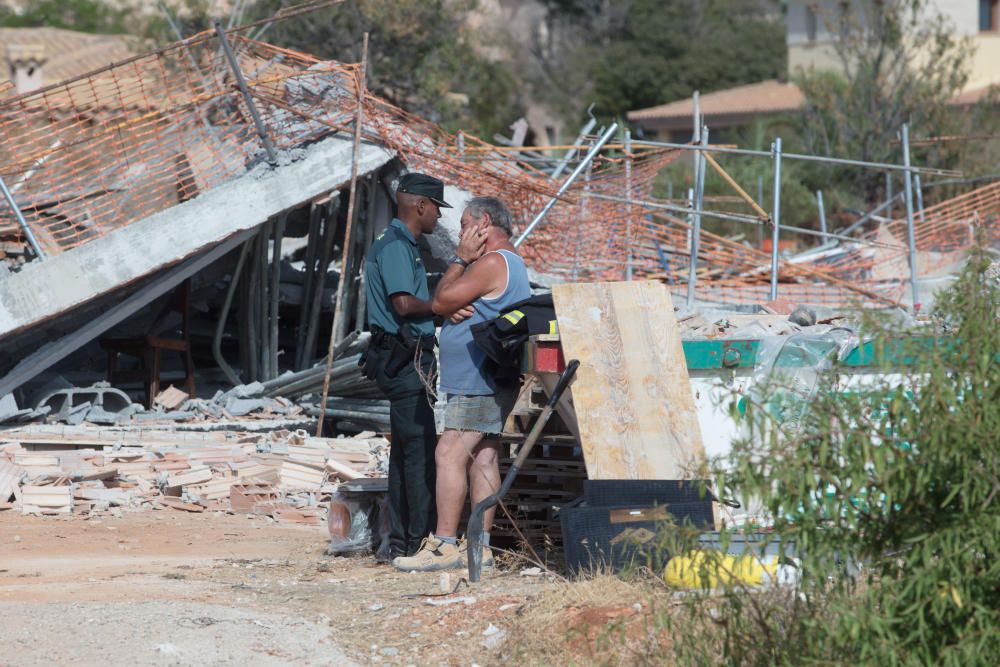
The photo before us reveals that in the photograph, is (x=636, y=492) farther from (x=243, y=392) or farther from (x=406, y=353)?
(x=243, y=392)

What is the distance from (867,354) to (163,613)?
310 centimetres

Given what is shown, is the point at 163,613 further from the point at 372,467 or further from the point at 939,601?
the point at 372,467

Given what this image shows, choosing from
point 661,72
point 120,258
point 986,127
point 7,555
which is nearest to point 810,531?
point 7,555

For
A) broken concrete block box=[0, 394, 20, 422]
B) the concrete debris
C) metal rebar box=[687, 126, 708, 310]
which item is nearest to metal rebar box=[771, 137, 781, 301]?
metal rebar box=[687, 126, 708, 310]

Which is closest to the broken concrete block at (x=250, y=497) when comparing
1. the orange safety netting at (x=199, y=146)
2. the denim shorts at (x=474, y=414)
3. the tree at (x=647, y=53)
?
the orange safety netting at (x=199, y=146)

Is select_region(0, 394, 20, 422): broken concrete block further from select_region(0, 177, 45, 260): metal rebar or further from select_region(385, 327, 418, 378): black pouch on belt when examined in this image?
select_region(385, 327, 418, 378): black pouch on belt

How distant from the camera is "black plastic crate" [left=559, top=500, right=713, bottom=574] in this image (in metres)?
5.73

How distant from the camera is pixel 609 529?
5.82 m

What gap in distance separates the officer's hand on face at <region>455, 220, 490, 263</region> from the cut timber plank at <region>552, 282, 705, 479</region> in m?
0.49

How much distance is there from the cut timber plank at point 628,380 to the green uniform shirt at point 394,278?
0.83 metres

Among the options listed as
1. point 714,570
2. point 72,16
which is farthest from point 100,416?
point 72,16

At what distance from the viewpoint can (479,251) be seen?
6.64 m

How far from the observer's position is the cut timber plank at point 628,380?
6090 millimetres

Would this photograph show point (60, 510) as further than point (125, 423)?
No
